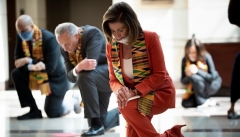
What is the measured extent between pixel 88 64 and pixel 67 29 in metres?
0.28

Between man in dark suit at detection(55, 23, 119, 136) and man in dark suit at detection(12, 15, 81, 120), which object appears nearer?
man in dark suit at detection(55, 23, 119, 136)

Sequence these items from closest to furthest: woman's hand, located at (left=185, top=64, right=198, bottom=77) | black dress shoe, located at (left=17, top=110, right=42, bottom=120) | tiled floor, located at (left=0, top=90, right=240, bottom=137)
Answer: tiled floor, located at (left=0, top=90, right=240, bottom=137)
black dress shoe, located at (left=17, top=110, right=42, bottom=120)
woman's hand, located at (left=185, top=64, right=198, bottom=77)

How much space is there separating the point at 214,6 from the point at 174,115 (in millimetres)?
1424

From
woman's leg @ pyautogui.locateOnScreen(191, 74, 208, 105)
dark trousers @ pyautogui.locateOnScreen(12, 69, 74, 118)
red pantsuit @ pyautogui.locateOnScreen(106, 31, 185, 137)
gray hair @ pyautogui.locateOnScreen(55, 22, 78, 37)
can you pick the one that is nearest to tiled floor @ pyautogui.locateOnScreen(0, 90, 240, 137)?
dark trousers @ pyautogui.locateOnScreen(12, 69, 74, 118)

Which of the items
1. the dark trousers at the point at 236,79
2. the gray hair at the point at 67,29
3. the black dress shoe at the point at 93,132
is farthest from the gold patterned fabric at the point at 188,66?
the gray hair at the point at 67,29

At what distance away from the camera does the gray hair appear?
3.58 metres

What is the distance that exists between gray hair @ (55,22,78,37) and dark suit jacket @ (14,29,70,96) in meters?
0.63

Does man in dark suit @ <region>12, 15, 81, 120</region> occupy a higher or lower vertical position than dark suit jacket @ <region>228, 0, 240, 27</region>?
lower

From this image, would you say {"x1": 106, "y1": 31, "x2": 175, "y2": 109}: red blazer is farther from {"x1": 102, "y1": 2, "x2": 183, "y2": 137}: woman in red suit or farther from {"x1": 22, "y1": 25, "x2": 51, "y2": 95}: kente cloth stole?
{"x1": 22, "y1": 25, "x2": 51, "y2": 95}: kente cloth stole

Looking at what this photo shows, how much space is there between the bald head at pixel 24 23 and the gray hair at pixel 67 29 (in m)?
0.66

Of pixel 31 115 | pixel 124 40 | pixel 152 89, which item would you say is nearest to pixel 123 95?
pixel 152 89

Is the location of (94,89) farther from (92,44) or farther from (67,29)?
(67,29)

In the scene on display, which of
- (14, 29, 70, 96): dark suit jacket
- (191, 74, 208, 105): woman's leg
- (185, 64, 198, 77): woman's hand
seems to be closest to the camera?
(14, 29, 70, 96): dark suit jacket

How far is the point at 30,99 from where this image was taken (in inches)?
176
